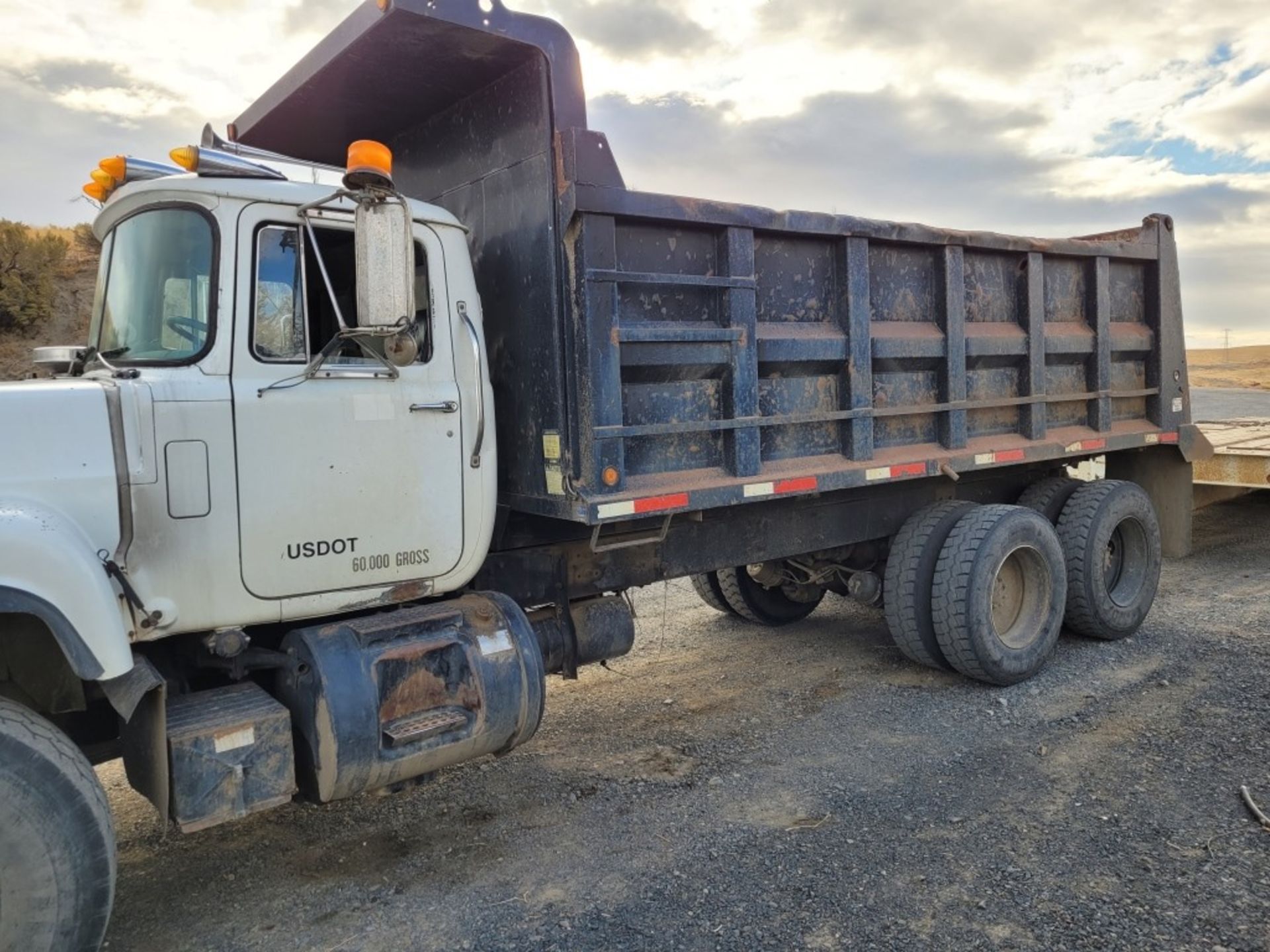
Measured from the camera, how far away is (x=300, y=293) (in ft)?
11.1

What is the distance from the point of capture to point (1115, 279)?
6266 mm

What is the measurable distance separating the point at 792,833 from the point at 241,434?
2.59 m

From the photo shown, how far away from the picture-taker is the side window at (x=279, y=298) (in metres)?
3.31

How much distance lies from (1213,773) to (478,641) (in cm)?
324

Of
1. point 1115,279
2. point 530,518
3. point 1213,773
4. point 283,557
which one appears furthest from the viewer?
point 1115,279

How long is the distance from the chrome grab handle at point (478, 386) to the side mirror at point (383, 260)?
728 millimetres

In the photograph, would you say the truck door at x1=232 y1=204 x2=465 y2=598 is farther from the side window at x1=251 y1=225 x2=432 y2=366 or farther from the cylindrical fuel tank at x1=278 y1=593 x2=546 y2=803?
the cylindrical fuel tank at x1=278 y1=593 x2=546 y2=803

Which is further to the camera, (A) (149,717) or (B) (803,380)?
(B) (803,380)

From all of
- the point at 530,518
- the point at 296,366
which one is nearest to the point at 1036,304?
the point at 530,518

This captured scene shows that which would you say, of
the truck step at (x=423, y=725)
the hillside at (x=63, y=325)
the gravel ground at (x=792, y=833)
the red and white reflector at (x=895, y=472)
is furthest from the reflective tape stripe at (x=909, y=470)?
the hillside at (x=63, y=325)

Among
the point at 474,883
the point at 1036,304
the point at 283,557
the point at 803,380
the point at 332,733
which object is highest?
the point at 1036,304

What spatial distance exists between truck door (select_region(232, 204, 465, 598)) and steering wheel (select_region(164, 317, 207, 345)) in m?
0.12

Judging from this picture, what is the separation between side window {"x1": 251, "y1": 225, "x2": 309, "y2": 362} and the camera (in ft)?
10.9

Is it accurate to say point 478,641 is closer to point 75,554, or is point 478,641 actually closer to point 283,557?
point 283,557
